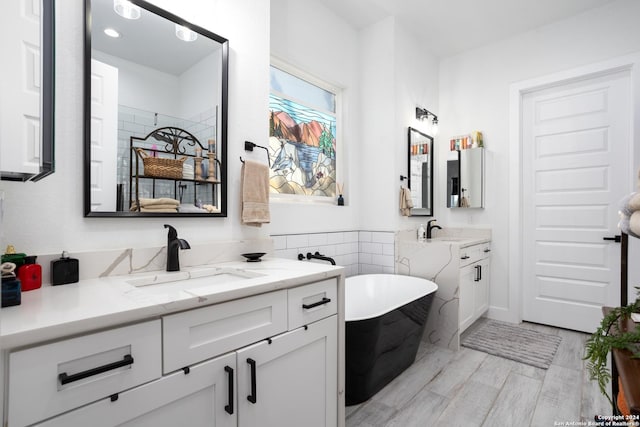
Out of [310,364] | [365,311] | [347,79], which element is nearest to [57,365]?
[310,364]

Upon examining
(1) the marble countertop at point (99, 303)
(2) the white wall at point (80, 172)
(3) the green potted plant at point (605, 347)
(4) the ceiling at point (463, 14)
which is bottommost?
(3) the green potted plant at point (605, 347)

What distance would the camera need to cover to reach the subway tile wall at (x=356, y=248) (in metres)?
2.72

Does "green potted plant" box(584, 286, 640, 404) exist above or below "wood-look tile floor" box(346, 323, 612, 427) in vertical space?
above

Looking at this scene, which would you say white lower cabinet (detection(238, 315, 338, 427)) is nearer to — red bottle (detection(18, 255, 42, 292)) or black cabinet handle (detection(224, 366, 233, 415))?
black cabinet handle (detection(224, 366, 233, 415))

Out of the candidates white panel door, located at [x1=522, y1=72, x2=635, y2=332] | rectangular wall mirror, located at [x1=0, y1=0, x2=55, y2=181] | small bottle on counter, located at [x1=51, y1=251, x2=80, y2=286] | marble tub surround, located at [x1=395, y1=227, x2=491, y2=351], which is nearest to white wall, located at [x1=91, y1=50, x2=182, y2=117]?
rectangular wall mirror, located at [x1=0, y1=0, x2=55, y2=181]

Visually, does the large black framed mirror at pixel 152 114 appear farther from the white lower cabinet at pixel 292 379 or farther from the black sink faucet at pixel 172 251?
the white lower cabinet at pixel 292 379

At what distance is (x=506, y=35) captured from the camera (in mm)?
3359

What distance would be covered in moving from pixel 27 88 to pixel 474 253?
10.6 ft

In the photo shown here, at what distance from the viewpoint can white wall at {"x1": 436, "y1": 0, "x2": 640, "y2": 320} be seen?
2.88m

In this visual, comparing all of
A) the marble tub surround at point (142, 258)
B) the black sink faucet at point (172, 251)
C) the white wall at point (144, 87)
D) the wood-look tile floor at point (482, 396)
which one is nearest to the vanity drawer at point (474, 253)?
the wood-look tile floor at point (482, 396)

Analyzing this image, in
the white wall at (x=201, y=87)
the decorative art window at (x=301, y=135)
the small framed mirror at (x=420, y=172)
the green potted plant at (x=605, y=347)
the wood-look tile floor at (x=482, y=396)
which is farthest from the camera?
the small framed mirror at (x=420, y=172)

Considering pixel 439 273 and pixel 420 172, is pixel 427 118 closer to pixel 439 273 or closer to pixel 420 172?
pixel 420 172

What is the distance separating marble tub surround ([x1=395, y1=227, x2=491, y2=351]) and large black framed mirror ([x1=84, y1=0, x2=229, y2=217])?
1854 mm

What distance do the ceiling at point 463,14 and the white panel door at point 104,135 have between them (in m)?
2.14
